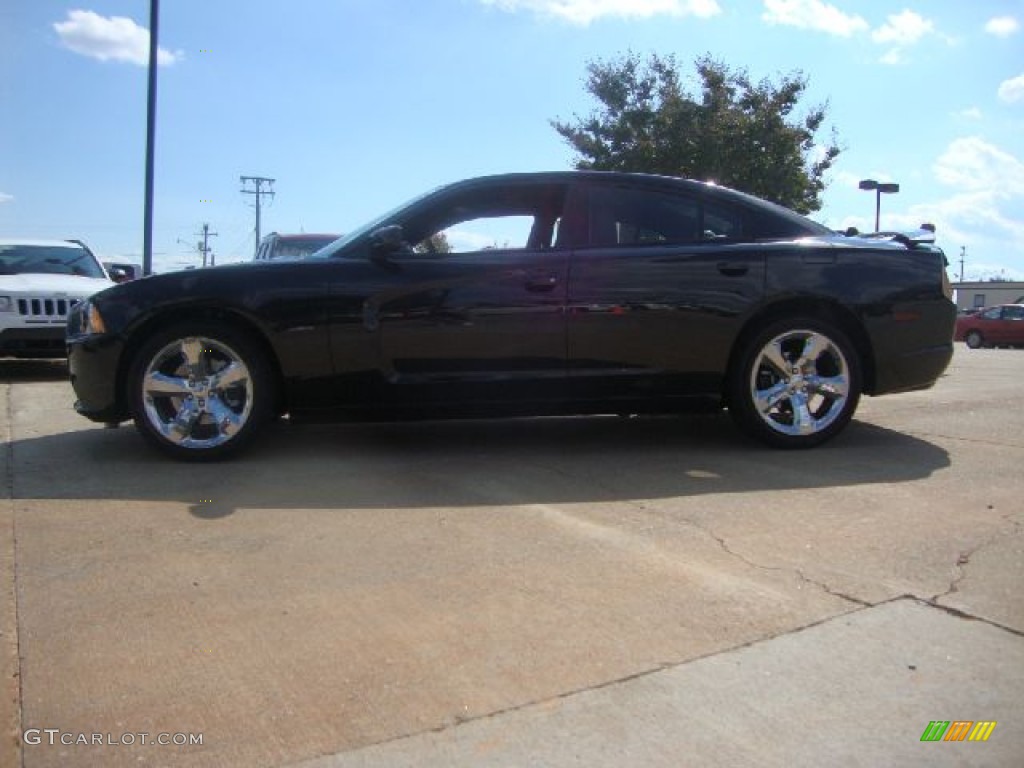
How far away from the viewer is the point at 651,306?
16.1 feet

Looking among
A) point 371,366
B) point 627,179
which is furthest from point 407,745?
point 627,179

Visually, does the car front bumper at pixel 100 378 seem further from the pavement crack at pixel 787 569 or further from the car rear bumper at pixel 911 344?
the car rear bumper at pixel 911 344

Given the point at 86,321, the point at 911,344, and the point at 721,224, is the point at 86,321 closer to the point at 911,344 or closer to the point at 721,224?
the point at 721,224

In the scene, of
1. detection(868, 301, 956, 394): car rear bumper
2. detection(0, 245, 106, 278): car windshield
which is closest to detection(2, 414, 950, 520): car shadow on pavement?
detection(868, 301, 956, 394): car rear bumper

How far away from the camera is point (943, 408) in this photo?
259 inches

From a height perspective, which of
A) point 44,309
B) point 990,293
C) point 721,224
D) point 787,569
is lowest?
point 787,569

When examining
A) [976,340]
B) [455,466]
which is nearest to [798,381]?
[455,466]

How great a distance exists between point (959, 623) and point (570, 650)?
4.15 feet

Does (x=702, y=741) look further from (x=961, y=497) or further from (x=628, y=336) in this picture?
(x=628, y=336)

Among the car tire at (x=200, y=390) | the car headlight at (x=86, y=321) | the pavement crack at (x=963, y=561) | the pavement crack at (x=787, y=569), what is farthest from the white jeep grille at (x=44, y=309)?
the pavement crack at (x=963, y=561)

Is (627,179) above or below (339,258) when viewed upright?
above

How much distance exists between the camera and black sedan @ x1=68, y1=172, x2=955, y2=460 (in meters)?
4.74

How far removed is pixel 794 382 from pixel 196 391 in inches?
134

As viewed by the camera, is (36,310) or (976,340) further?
(976,340)
